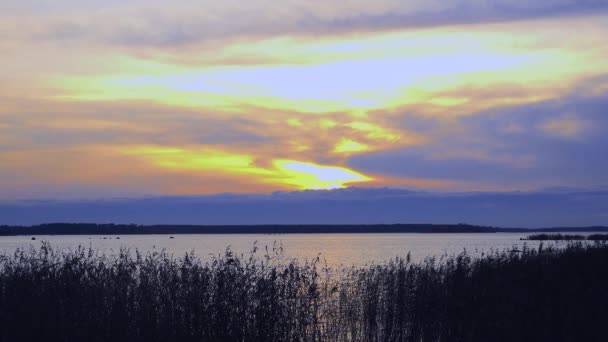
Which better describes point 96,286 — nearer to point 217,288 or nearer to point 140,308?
point 140,308

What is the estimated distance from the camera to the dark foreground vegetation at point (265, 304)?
12438mm

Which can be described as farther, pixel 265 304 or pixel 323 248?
pixel 323 248

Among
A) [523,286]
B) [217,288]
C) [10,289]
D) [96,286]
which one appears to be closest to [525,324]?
[523,286]

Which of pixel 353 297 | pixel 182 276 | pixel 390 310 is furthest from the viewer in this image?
pixel 353 297

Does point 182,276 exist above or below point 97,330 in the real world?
above

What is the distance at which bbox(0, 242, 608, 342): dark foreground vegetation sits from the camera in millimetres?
12438

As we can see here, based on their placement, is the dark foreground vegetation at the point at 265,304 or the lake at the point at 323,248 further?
the lake at the point at 323,248

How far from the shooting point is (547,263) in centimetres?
2105

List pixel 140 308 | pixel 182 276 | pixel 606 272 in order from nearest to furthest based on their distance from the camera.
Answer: pixel 140 308
pixel 182 276
pixel 606 272

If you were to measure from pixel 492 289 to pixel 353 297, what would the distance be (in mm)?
3389

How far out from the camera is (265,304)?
43.8ft

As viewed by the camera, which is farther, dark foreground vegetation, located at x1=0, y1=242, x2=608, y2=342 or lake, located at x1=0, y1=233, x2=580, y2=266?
lake, located at x1=0, y1=233, x2=580, y2=266

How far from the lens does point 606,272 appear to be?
64.0ft

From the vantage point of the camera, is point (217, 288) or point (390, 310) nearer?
point (217, 288)
